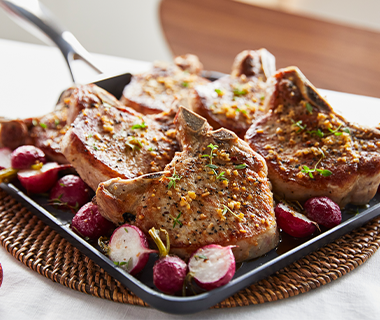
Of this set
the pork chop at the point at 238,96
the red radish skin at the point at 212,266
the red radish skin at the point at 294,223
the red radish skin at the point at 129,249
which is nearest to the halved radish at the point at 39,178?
the red radish skin at the point at 129,249

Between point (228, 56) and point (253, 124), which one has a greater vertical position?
point (253, 124)

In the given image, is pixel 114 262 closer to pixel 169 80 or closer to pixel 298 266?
pixel 298 266

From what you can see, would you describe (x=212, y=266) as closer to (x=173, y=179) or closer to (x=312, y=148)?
(x=173, y=179)

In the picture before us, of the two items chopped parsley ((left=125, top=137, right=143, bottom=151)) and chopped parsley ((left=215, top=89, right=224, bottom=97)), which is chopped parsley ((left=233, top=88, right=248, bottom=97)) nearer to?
chopped parsley ((left=215, top=89, right=224, bottom=97))

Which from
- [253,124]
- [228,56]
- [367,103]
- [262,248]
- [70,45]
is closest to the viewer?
[262,248]

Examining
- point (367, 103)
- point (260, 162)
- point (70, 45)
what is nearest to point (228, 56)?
point (367, 103)

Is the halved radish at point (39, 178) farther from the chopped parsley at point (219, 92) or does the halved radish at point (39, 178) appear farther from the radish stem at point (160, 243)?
the chopped parsley at point (219, 92)
